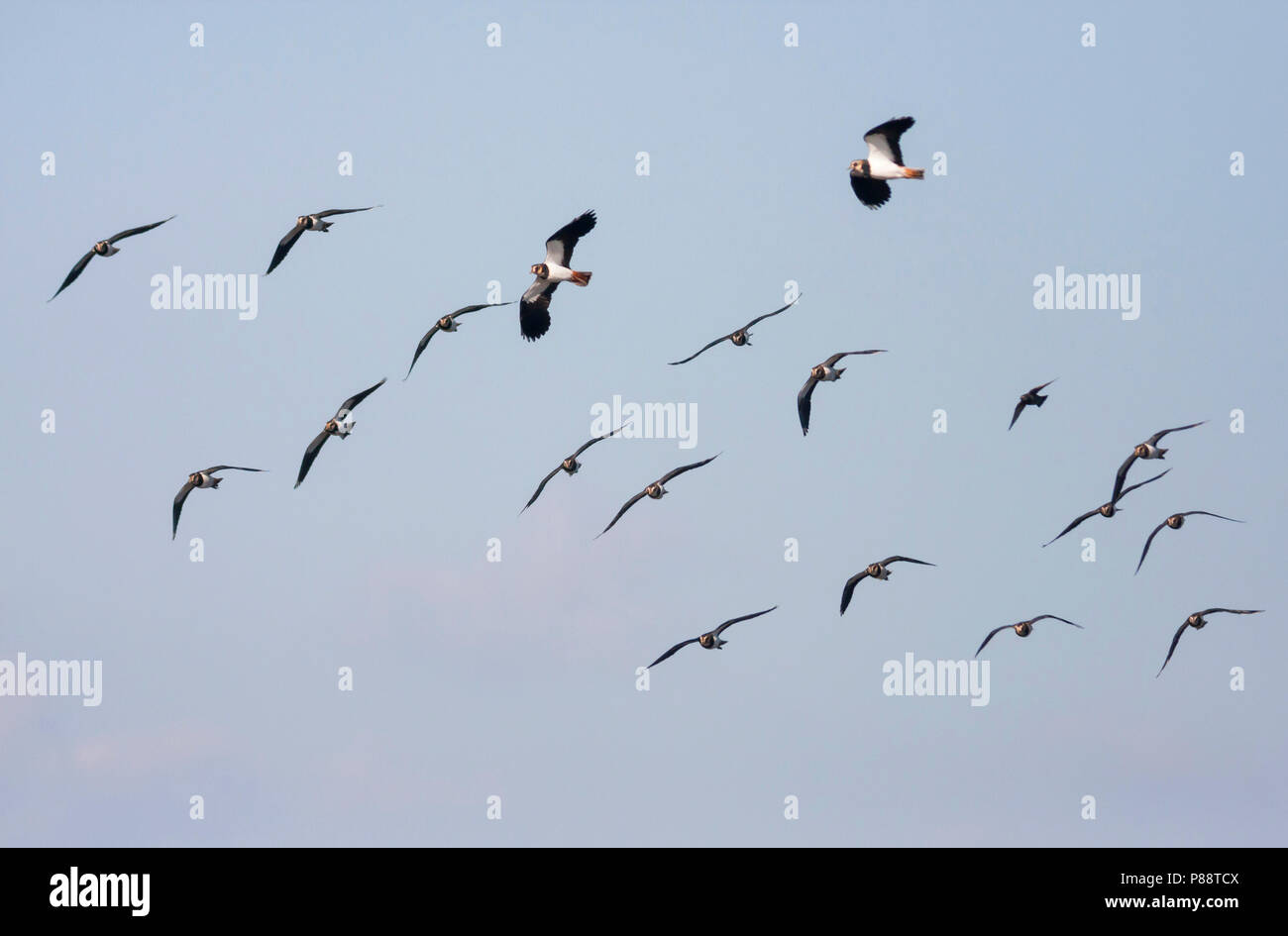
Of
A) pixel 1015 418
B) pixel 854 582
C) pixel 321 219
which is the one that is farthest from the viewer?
pixel 1015 418

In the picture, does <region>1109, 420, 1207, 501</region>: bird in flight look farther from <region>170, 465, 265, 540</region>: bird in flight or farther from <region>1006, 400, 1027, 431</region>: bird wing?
<region>170, 465, 265, 540</region>: bird in flight

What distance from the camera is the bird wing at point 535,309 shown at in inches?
2281

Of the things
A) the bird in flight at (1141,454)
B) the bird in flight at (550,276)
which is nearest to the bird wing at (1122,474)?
the bird in flight at (1141,454)

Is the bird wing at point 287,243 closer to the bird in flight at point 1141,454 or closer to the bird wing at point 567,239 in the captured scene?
the bird wing at point 567,239

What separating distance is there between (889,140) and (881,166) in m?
0.61

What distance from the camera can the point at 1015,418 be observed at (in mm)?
62812

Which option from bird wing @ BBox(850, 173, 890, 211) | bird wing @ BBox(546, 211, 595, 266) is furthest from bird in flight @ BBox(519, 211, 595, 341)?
bird wing @ BBox(850, 173, 890, 211)

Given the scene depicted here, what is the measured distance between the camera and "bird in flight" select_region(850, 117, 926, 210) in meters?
53.6

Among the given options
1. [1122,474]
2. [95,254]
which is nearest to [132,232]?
[95,254]

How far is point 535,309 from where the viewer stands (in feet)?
190
